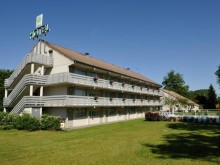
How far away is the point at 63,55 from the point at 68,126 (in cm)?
1008

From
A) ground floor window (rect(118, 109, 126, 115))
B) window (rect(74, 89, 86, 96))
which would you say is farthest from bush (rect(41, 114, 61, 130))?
ground floor window (rect(118, 109, 126, 115))

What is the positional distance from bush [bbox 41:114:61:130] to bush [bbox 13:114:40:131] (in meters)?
0.60

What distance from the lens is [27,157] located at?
12125 millimetres

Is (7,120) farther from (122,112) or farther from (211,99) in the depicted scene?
(211,99)

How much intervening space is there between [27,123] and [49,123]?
8.11ft

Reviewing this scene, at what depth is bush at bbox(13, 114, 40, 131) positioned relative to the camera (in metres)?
24.2

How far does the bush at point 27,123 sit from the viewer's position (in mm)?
24203

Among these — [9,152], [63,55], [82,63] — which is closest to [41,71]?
[63,55]

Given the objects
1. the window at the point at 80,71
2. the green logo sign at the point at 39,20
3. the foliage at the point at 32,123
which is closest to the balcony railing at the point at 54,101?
the foliage at the point at 32,123

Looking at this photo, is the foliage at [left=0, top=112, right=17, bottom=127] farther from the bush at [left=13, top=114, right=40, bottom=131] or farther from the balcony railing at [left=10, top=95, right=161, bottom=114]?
the bush at [left=13, top=114, right=40, bottom=131]

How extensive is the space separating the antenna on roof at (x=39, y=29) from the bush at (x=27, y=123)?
1392 cm

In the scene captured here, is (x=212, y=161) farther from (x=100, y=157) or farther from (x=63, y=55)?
(x=63, y=55)

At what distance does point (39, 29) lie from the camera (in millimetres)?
32719

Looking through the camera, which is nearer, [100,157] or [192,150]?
[100,157]
